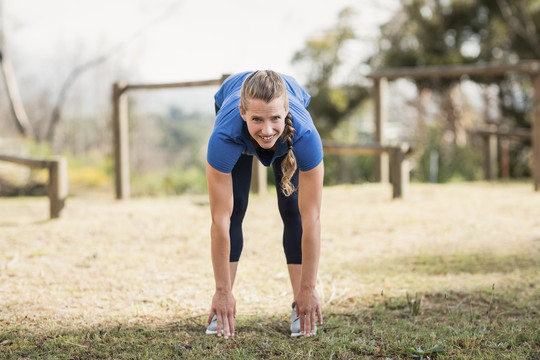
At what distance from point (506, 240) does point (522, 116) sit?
8.12m

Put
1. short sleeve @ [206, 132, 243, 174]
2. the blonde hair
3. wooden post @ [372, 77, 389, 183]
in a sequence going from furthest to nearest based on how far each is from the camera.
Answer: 1. wooden post @ [372, 77, 389, 183]
2. short sleeve @ [206, 132, 243, 174]
3. the blonde hair

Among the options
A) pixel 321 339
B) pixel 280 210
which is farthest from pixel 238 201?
pixel 321 339

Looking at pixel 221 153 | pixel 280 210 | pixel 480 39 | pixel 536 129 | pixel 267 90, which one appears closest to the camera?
pixel 267 90

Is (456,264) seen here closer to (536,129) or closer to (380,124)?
(536,129)

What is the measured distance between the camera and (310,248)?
2305 mm

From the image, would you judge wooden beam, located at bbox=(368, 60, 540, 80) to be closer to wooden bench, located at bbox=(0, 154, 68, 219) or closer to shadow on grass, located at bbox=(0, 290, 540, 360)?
wooden bench, located at bbox=(0, 154, 68, 219)

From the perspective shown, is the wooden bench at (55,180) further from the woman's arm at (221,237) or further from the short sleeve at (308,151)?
the short sleeve at (308,151)

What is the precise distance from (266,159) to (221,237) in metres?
0.38

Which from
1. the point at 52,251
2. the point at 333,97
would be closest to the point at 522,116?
the point at 333,97

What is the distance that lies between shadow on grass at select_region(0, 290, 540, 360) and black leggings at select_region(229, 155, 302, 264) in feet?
1.20

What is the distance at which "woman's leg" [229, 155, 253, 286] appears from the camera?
8.51 feet

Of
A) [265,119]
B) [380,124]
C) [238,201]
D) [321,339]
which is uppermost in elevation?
[380,124]

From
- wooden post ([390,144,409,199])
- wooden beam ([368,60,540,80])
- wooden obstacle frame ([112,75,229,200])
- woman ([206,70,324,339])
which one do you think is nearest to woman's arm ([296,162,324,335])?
woman ([206,70,324,339])

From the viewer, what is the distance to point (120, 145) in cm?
702
